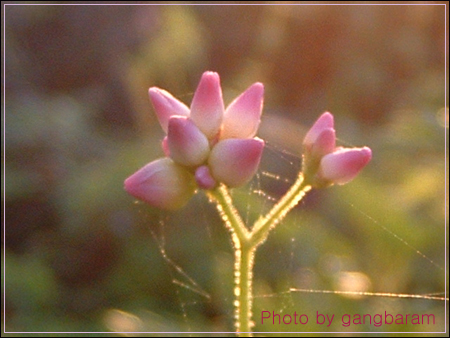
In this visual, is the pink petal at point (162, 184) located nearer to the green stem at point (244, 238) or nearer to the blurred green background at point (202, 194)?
the green stem at point (244, 238)

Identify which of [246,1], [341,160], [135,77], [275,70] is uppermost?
[246,1]

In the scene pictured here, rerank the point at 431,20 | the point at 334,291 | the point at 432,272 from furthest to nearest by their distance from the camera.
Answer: the point at 431,20
the point at 432,272
the point at 334,291

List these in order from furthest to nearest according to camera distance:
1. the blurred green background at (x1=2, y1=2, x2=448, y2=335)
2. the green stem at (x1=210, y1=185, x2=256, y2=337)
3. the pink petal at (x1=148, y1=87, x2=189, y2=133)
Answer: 1. the blurred green background at (x1=2, y1=2, x2=448, y2=335)
2. the pink petal at (x1=148, y1=87, x2=189, y2=133)
3. the green stem at (x1=210, y1=185, x2=256, y2=337)

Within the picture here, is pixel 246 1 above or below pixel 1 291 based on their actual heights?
above

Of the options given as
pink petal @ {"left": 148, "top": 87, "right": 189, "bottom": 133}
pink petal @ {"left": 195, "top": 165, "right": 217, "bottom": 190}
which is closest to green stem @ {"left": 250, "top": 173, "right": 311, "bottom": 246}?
pink petal @ {"left": 195, "top": 165, "right": 217, "bottom": 190}

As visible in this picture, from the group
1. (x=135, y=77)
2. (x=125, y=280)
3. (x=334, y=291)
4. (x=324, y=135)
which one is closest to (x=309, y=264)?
(x=334, y=291)

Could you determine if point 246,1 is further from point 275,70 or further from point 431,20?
point 431,20

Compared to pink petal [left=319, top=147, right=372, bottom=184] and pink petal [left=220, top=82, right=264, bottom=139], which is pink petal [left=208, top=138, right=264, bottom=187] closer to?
pink petal [left=220, top=82, right=264, bottom=139]

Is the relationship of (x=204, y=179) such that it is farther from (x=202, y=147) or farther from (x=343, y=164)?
(x=343, y=164)
